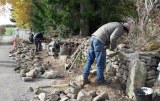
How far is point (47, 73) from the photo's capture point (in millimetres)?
11531

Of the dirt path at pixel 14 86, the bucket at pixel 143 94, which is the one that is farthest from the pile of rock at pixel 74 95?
the bucket at pixel 143 94

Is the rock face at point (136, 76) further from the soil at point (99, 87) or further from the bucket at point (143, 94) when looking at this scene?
the bucket at point (143, 94)

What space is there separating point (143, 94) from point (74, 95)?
1.83 meters

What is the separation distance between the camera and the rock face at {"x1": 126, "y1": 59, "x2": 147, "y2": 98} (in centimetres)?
853

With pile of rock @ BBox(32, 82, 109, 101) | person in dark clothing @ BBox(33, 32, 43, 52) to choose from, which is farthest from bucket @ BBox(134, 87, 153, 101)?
person in dark clothing @ BBox(33, 32, 43, 52)

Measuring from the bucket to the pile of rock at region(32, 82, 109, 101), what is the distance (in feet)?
2.53

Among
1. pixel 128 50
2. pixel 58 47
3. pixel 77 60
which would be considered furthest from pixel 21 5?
pixel 128 50

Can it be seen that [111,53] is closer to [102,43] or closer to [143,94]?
[102,43]

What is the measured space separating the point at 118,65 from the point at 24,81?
3266 mm

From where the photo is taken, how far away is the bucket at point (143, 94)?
24.4 feet

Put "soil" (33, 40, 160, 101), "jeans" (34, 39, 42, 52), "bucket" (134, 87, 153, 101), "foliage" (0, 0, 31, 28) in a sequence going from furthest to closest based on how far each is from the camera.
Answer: "foliage" (0, 0, 31, 28) → "jeans" (34, 39, 42, 52) → "soil" (33, 40, 160, 101) → "bucket" (134, 87, 153, 101)

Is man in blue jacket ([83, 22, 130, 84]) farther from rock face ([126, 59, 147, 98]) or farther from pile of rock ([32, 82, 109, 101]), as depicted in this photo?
rock face ([126, 59, 147, 98])

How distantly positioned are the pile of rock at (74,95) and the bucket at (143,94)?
0.77m

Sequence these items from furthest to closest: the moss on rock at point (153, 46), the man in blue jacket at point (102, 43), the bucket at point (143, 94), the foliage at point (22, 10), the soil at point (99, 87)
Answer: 1. the foliage at point (22, 10)
2. the moss on rock at point (153, 46)
3. the man in blue jacket at point (102, 43)
4. the soil at point (99, 87)
5. the bucket at point (143, 94)
